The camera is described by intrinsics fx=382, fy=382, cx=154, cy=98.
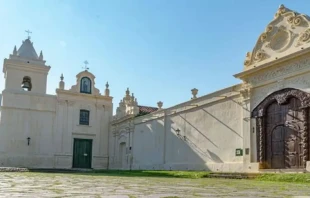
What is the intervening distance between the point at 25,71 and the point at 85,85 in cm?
453

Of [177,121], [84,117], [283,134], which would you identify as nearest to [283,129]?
[283,134]

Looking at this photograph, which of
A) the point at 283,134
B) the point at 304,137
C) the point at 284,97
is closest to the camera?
the point at 304,137

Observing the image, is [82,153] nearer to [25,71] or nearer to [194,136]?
[25,71]

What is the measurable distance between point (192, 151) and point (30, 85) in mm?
15072

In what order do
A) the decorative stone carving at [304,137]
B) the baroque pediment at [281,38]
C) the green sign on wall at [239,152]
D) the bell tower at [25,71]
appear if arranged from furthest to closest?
1. the bell tower at [25,71]
2. the green sign on wall at [239,152]
3. the baroque pediment at [281,38]
4. the decorative stone carving at [304,137]

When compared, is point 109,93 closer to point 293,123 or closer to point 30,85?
point 30,85

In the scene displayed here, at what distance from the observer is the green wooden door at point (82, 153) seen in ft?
93.6

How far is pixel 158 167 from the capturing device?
71.6ft

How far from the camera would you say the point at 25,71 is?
28469 mm

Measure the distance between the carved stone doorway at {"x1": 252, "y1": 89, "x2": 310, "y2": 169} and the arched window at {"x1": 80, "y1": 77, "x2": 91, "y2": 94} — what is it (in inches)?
659

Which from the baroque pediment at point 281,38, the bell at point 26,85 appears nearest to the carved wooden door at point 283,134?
the baroque pediment at point 281,38

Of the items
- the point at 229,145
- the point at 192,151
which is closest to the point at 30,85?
the point at 192,151

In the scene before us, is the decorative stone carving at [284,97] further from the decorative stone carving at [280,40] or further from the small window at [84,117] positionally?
the small window at [84,117]

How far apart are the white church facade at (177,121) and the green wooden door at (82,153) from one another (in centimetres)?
7
